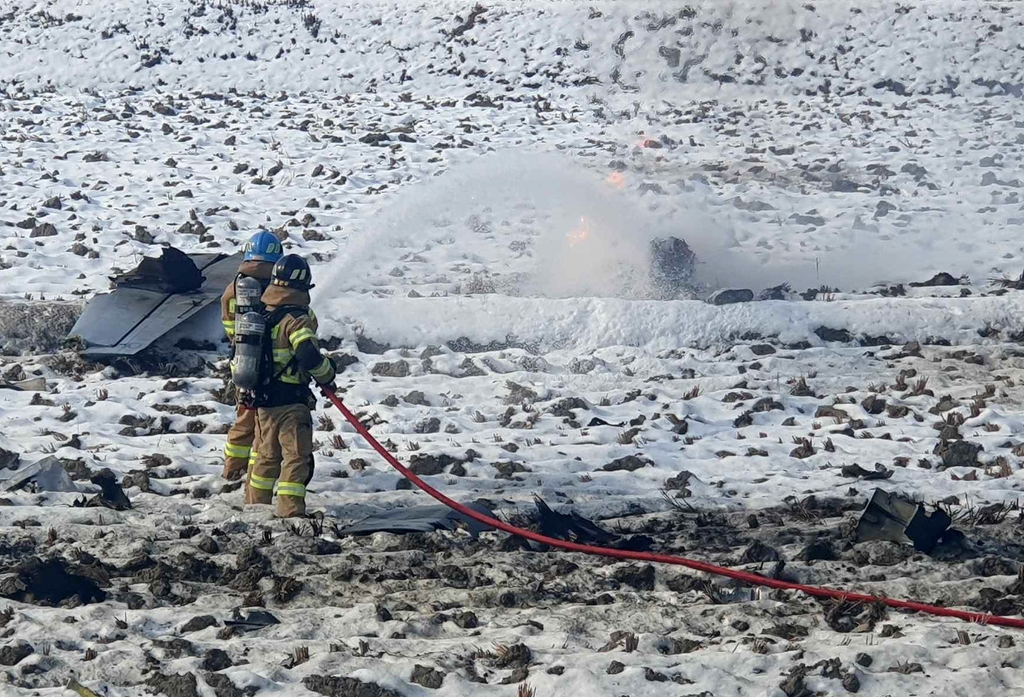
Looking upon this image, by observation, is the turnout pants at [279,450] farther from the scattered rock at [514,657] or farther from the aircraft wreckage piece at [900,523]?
the aircraft wreckage piece at [900,523]

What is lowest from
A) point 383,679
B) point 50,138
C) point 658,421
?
point 383,679

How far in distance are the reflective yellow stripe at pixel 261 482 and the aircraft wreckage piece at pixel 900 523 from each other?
3.58 m

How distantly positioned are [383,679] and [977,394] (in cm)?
605

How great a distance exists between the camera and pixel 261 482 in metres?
7.30

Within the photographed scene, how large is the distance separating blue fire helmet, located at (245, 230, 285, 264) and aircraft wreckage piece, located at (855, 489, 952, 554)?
4.10m

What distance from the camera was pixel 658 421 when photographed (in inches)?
353

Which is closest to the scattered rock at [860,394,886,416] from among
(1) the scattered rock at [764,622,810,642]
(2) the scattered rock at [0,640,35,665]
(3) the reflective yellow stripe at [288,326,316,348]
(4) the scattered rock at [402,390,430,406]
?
(4) the scattered rock at [402,390,430,406]

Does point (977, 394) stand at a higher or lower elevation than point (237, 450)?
higher

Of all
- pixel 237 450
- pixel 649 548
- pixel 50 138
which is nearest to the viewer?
pixel 649 548

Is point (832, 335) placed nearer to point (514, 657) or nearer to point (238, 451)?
point (238, 451)

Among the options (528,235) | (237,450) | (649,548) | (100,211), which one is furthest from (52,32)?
(649,548)

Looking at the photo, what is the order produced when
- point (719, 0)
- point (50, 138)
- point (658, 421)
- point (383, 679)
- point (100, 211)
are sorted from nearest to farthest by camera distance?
point (383, 679)
point (658, 421)
point (100, 211)
point (50, 138)
point (719, 0)

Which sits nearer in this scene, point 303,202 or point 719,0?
point 303,202

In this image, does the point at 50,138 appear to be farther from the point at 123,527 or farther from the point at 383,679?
the point at 383,679
